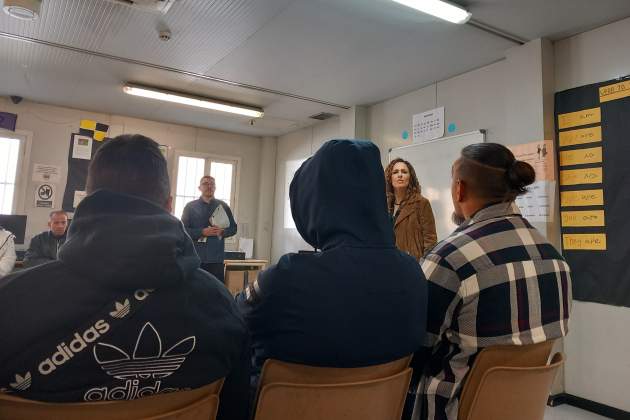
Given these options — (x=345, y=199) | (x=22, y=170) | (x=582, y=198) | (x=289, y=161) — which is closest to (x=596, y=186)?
(x=582, y=198)

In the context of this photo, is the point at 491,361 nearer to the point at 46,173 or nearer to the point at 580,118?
the point at 580,118

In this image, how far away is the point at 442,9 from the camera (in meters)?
2.52

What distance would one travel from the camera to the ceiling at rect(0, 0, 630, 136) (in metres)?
2.64

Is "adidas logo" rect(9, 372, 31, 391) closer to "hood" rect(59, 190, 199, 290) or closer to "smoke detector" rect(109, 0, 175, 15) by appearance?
"hood" rect(59, 190, 199, 290)

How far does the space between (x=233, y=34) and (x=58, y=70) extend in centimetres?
203

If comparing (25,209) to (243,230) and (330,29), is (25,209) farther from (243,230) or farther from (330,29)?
(330,29)

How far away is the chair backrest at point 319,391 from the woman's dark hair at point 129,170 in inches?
18.8

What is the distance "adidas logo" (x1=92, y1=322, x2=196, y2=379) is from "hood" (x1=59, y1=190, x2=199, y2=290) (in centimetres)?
10

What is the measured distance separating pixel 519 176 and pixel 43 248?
4.28m

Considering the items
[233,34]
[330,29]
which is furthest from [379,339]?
[233,34]

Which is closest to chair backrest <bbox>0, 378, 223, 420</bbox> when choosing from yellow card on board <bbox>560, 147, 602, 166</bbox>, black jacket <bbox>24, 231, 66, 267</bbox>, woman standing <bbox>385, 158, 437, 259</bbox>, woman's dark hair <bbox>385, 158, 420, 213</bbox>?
woman standing <bbox>385, 158, 437, 259</bbox>

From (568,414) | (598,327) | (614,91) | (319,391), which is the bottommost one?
(568,414)

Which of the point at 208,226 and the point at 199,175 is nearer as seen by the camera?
the point at 208,226

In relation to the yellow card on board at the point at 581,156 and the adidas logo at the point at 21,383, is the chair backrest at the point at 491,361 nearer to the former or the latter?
the adidas logo at the point at 21,383
